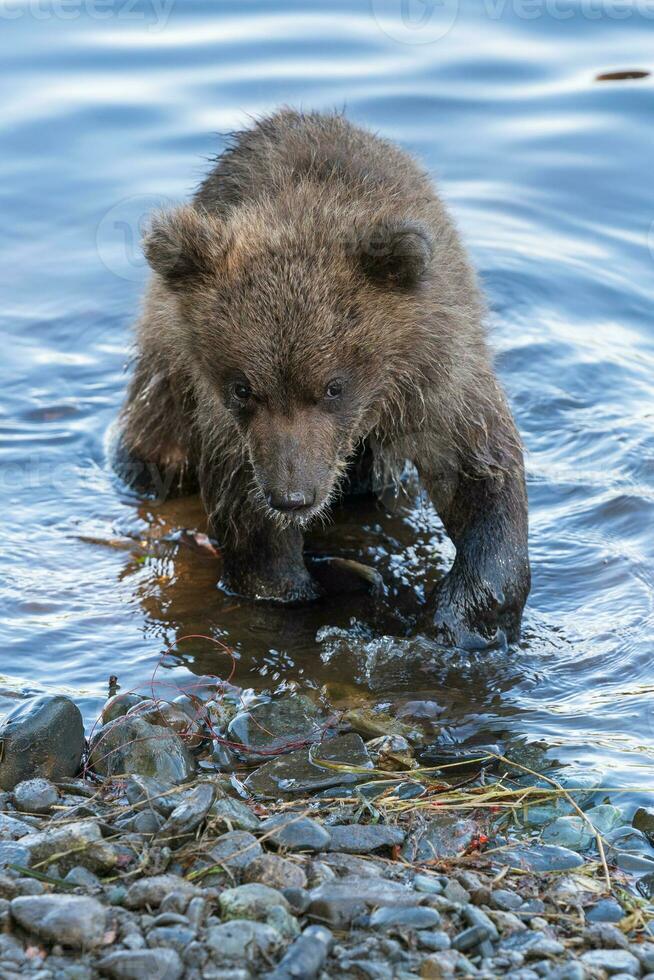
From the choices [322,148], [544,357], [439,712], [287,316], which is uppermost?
[322,148]

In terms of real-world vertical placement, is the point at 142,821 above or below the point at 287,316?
below

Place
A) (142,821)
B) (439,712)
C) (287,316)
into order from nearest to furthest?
(142,821)
(287,316)
(439,712)

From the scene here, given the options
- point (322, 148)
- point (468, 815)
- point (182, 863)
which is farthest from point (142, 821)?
point (322, 148)

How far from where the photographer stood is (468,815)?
5141mm

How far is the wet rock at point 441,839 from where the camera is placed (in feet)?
15.7

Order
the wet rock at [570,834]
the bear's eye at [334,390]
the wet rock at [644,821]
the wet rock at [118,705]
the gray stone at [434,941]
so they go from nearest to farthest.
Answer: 1. the gray stone at [434,941]
2. the wet rock at [570,834]
3. the wet rock at [644,821]
4. the wet rock at [118,705]
5. the bear's eye at [334,390]

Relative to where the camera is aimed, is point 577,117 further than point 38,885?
Yes

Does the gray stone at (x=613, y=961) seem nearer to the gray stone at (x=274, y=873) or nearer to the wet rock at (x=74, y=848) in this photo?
the gray stone at (x=274, y=873)

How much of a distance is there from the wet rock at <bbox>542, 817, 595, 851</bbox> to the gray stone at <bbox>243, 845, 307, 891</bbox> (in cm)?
109

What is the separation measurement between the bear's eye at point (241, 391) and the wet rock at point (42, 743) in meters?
1.49

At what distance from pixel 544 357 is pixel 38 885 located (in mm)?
6629

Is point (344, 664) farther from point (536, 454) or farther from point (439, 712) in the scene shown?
point (536, 454)

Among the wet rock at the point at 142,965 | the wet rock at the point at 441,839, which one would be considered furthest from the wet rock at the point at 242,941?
the wet rock at the point at 441,839
